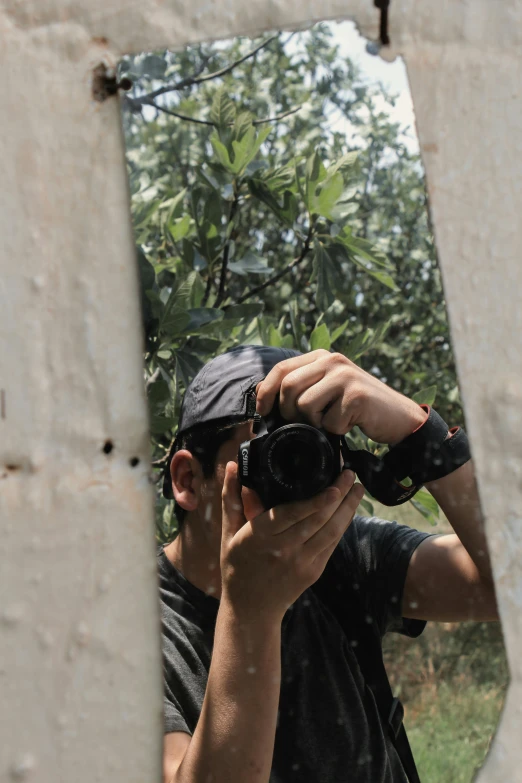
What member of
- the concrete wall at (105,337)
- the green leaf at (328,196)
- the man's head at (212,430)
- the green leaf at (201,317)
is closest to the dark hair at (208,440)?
the man's head at (212,430)

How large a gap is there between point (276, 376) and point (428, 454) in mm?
209

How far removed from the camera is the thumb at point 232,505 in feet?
2.70

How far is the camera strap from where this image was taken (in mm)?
861

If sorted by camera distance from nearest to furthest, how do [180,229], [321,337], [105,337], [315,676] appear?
[105,337]
[315,676]
[321,337]
[180,229]

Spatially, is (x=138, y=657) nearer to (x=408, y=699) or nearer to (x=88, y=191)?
(x=88, y=191)

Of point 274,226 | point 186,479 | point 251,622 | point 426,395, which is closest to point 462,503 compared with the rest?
point 426,395

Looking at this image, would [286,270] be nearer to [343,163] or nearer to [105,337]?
[343,163]

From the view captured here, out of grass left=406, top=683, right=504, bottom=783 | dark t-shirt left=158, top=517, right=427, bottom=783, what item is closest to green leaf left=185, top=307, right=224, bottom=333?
dark t-shirt left=158, top=517, right=427, bottom=783

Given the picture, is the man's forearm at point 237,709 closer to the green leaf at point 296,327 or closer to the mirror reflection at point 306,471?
the mirror reflection at point 306,471

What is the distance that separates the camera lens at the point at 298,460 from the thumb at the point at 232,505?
0.04 meters

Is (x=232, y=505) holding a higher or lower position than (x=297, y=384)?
lower

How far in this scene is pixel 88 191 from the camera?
0.44 meters

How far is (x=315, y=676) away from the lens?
40.4 inches

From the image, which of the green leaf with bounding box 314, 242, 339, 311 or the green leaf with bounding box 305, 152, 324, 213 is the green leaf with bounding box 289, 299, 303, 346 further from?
the green leaf with bounding box 305, 152, 324, 213
